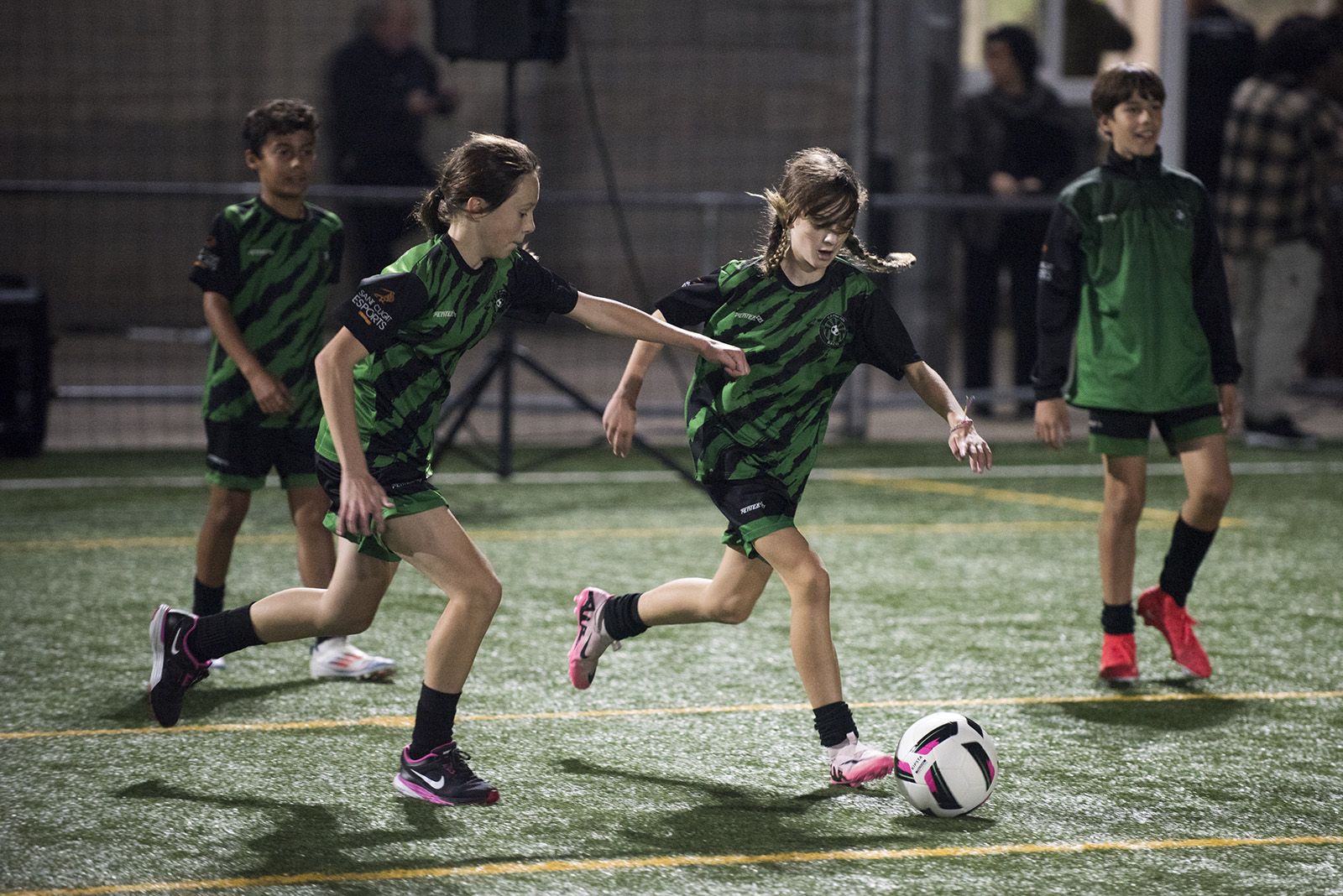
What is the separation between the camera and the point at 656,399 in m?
12.4

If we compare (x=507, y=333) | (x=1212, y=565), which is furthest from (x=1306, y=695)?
(x=507, y=333)

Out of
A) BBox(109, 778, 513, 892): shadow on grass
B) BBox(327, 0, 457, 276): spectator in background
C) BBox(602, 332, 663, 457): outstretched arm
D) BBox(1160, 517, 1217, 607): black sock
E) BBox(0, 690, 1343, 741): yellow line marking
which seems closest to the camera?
BBox(109, 778, 513, 892): shadow on grass

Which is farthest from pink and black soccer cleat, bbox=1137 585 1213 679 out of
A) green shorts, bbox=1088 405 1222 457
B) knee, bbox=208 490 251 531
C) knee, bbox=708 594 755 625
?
knee, bbox=208 490 251 531

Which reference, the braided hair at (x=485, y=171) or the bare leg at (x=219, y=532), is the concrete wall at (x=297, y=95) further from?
the braided hair at (x=485, y=171)

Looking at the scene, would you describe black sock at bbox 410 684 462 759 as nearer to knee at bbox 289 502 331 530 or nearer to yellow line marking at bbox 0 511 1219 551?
knee at bbox 289 502 331 530

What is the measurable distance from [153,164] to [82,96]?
0.86 metres

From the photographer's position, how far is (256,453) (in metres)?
5.21

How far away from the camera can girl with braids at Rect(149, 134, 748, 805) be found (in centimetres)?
378

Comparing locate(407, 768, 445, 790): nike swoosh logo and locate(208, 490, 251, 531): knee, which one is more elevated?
locate(208, 490, 251, 531): knee

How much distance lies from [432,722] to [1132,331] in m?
2.29

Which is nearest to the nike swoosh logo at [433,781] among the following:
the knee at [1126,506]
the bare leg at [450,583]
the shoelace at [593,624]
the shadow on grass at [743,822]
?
the bare leg at [450,583]

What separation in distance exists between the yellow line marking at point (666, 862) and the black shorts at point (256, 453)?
193cm

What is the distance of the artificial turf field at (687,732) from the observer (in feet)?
11.5

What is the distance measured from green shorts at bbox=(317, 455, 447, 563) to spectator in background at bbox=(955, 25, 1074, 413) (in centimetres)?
763
